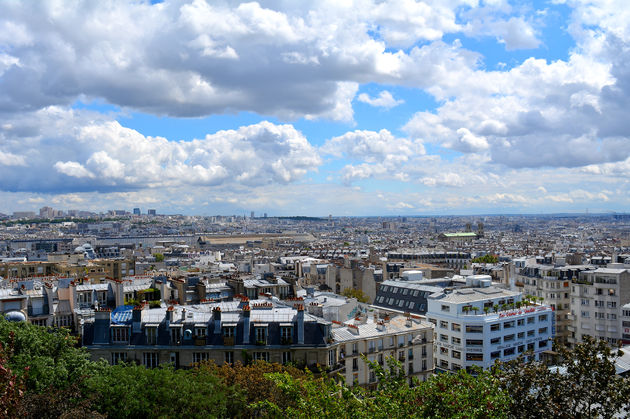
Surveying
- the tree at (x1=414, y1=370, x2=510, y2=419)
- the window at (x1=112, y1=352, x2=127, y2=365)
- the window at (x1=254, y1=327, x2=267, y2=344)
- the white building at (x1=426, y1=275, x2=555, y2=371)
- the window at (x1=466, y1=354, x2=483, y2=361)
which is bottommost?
the window at (x1=466, y1=354, x2=483, y2=361)

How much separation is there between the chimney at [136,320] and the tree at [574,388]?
23499 mm

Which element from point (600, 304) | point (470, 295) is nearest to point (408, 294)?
point (470, 295)

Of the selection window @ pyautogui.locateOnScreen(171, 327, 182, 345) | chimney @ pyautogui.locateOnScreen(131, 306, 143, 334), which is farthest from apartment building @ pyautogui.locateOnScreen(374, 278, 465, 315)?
chimney @ pyautogui.locateOnScreen(131, 306, 143, 334)

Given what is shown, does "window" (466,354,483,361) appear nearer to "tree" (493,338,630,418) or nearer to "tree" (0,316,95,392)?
"tree" (493,338,630,418)

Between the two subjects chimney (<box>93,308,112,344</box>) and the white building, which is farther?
the white building

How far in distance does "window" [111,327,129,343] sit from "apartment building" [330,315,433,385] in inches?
493

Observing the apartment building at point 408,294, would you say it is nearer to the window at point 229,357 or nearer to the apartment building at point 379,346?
the apartment building at point 379,346

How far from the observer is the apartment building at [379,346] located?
39094 millimetres

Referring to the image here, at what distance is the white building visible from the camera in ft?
170

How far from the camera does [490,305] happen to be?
177 feet

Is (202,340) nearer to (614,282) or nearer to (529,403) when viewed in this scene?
(529,403)

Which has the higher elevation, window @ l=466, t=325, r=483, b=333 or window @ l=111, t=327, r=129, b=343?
window @ l=111, t=327, r=129, b=343

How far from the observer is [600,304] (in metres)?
62.2

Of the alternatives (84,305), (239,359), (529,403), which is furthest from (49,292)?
(529,403)
